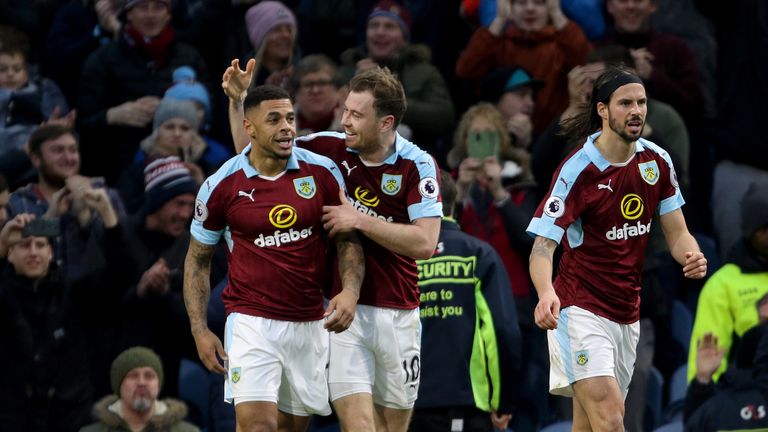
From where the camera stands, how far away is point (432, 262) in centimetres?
1085

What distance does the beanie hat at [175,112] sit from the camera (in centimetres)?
1287

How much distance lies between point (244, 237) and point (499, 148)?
382cm

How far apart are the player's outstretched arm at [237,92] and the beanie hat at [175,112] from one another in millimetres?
3195

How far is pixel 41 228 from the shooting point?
36.9ft

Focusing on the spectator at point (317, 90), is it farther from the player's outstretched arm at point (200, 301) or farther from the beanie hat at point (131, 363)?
the player's outstretched arm at point (200, 301)

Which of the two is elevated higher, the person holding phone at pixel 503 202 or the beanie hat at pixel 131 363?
the person holding phone at pixel 503 202

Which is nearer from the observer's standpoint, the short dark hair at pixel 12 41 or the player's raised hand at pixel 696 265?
the player's raised hand at pixel 696 265

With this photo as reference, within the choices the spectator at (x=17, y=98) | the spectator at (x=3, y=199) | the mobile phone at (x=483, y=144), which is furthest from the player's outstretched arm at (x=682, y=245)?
the spectator at (x=17, y=98)

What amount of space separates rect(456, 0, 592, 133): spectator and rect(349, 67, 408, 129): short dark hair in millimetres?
4081

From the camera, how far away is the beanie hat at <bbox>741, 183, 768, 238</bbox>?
11531 millimetres

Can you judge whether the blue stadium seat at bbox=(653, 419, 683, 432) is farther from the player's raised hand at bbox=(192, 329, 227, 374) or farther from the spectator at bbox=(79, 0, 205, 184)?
the spectator at bbox=(79, 0, 205, 184)

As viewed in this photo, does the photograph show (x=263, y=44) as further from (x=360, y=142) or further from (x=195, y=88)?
(x=360, y=142)

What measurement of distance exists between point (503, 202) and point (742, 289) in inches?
71.8

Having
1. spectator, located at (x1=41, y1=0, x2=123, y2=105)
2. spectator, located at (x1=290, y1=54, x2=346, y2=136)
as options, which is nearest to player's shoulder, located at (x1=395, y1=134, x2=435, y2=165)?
spectator, located at (x1=290, y1=54, x2=346, y2=136)
